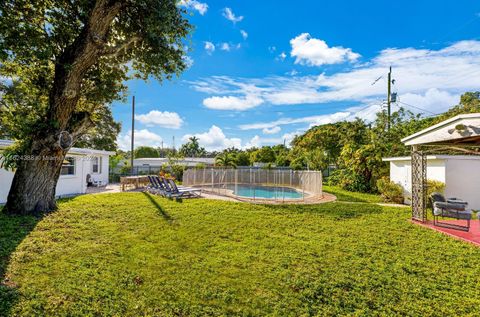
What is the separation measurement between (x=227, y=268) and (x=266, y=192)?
39.6 feet

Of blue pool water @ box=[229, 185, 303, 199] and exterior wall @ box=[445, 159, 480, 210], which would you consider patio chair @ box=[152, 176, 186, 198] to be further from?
exterior wall @ box=[445, 159, 480, 210]

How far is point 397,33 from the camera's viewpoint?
16.3 metres

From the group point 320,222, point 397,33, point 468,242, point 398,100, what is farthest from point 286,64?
point 468,242

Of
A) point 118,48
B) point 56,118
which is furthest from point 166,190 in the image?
point 118,48

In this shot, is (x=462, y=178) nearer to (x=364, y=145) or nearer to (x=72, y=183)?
(x=364, y=145)

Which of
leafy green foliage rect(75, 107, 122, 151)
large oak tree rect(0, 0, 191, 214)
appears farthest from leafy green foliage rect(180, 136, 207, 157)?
large oak tree rect(0, 0, 191, 214)

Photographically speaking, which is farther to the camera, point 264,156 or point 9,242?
point 264,156

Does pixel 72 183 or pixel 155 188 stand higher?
pixel 72 183

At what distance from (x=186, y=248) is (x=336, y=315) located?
10.9ft

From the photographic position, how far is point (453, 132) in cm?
677

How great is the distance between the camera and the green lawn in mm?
3402

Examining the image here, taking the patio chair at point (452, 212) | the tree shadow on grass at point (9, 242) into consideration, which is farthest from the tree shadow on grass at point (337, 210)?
the tree shadow on grass at point (9, 242)

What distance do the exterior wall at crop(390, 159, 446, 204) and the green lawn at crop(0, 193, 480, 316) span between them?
478 centimetres

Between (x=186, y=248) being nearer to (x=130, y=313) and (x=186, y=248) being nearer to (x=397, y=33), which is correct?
(x=130, y=313)
